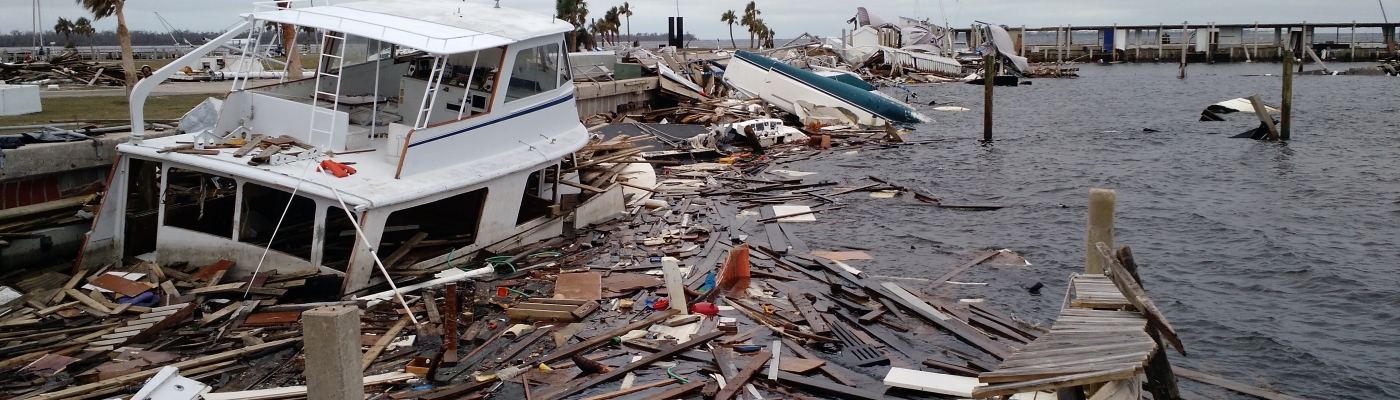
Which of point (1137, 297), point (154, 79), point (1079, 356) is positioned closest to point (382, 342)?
point (154, 79)

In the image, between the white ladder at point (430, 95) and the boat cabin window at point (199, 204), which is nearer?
the white ladder at point (430, 95)

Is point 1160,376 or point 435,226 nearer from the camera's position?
point 1160,376

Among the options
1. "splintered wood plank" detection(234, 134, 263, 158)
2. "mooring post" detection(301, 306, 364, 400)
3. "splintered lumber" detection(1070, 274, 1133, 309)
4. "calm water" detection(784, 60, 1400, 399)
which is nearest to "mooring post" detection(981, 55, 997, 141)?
"calm water" detection(784, 60, 1400, 399)

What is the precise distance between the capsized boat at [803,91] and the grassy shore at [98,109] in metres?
17.5

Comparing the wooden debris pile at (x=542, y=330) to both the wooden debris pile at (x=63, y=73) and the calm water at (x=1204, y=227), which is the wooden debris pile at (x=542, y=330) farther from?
the wooden debris pile at (x=63, y=73)

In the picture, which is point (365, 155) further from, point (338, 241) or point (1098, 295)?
point (1098, 295)

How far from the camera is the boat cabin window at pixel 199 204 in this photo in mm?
12391

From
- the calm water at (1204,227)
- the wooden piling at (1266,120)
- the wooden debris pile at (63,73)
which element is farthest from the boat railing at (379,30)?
the wooden piling at (1266,120)

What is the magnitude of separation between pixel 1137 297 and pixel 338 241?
31.8ft

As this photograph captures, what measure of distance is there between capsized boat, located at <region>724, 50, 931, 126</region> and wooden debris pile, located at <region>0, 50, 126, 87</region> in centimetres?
2040

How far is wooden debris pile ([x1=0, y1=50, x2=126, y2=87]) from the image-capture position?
3219 cm

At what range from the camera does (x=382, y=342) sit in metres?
9.57

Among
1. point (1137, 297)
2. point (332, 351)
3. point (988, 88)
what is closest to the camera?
point (332, 351)

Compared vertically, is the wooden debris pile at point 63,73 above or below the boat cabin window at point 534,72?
above
